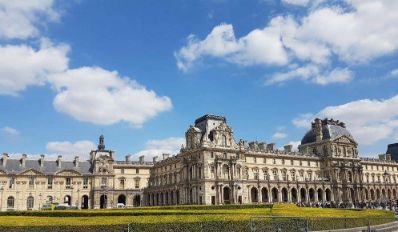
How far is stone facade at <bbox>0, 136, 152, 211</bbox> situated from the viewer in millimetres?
88562

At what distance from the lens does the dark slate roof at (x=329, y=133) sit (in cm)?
10500

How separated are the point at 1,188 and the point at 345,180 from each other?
259 ft

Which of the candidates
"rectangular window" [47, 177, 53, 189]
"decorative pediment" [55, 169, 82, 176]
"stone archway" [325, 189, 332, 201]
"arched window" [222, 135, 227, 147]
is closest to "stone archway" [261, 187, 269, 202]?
"arched window" [222, 135, 227, 147]

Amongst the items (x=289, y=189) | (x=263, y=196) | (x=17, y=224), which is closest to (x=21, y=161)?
(x=263, y=196)

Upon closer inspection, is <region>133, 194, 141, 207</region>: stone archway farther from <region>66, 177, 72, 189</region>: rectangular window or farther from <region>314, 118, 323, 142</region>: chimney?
<region>314, 118, 323, 142</region>: chimney

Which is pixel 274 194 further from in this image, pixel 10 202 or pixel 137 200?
pixel 10 202

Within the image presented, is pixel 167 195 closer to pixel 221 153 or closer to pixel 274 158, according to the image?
pixel 221 153

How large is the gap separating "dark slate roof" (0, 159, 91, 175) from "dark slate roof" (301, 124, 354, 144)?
57770 millimetres

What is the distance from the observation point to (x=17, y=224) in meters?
25.0

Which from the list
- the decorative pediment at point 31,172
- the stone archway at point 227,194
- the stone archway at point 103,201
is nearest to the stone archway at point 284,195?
the stone archway at point 227,194

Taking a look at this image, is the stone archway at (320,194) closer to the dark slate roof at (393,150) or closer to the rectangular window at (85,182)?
the dark slate roof at (393,150)

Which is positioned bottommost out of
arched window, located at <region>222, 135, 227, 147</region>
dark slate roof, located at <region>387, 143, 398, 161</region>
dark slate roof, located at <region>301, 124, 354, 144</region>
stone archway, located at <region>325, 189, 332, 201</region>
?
stone archway, located at <region>325, 189, 332, 201</region>

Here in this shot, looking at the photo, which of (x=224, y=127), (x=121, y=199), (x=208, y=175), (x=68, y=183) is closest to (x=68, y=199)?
(x=68, y=183)

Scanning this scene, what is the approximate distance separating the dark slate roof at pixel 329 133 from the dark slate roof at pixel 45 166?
5777cm
